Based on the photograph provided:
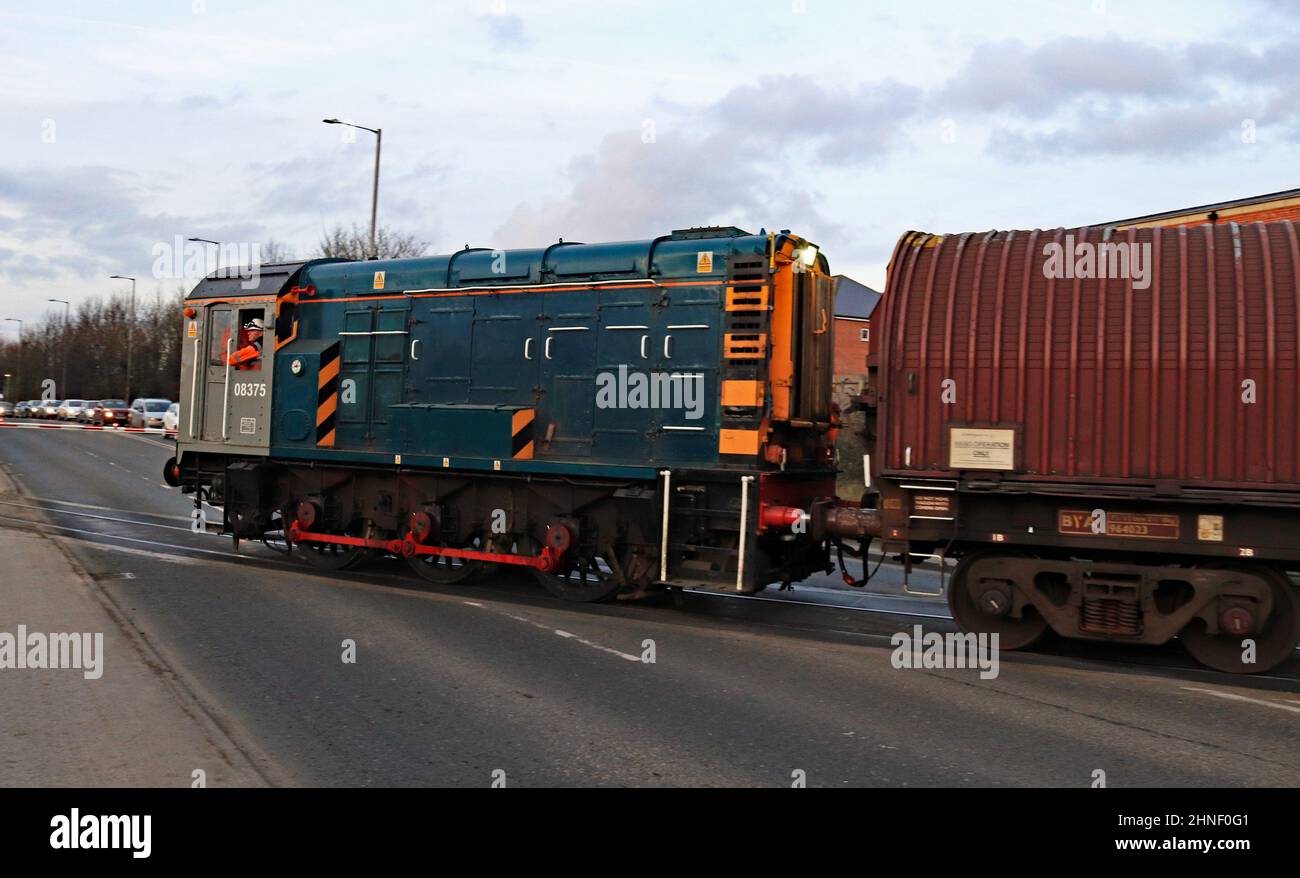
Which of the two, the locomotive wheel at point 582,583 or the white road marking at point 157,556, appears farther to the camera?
the white road marking at point 157,556

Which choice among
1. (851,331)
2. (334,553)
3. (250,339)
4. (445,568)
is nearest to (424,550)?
(445,568)

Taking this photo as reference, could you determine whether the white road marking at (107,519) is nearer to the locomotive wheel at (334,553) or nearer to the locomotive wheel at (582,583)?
the locomotive wheel at (334,553)

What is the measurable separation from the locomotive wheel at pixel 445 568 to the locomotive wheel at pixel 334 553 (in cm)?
80

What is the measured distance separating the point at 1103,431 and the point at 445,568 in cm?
783

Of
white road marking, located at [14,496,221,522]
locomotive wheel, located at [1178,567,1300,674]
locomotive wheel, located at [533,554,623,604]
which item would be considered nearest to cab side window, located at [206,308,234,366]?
white road marking, located at [14,496,221,522]

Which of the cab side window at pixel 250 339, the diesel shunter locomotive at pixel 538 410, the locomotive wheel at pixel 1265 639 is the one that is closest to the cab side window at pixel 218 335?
the diesel shunter locomotive at pixel 538 410

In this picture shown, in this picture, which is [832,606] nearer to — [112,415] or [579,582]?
[579,582]

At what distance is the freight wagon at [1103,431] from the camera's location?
8289mm

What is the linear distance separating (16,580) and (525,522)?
5.69 metres

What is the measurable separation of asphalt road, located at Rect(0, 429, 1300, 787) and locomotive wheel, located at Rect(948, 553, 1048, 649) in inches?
6.8

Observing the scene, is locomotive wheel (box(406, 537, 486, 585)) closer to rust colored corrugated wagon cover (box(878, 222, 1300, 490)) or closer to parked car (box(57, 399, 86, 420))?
rust colored corrugated wagon cover (box(878, 222, 1300, 490))

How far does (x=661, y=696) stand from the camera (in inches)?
297
